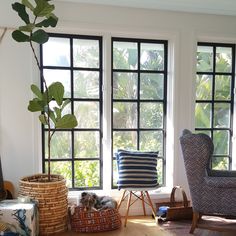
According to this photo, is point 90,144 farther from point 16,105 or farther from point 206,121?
point 206,121

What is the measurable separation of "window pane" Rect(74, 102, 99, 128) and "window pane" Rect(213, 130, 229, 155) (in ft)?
5.28

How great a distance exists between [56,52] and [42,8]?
30.0 inches

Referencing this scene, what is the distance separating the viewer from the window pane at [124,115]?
3.25 m

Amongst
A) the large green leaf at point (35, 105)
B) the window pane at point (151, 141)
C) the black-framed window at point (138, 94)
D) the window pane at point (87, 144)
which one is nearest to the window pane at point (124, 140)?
the black-framed window at point (138, 94)

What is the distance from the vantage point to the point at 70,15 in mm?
2936

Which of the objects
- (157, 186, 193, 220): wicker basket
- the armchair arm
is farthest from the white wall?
the armchair arm

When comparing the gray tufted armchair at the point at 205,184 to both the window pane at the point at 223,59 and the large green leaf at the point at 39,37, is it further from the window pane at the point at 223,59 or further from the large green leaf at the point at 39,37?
Answer: the large green leaf at the point at 39,37

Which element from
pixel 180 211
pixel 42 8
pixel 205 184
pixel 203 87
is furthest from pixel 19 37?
pixel 180 211

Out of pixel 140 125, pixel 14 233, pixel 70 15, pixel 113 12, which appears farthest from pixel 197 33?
pixel 14 233

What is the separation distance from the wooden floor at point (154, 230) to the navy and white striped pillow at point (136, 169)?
1.41ft

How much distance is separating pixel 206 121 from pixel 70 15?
2130 mm

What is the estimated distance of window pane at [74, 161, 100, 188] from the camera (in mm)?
3219

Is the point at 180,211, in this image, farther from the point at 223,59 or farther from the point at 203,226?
the point at 223,59

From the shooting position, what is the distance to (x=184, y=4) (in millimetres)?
3025
